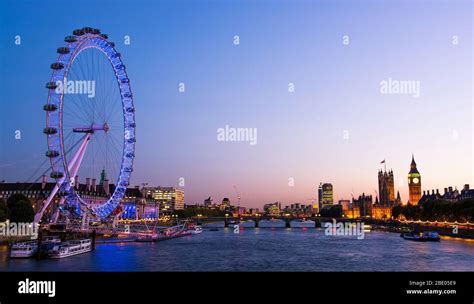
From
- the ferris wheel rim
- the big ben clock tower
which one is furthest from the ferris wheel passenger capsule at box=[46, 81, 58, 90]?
the big ben clock tower

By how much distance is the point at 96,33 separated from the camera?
48.4m

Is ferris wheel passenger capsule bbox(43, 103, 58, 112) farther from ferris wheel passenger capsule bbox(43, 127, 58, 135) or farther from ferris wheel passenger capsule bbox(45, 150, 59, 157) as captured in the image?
ferris wheel passenger capsule bbox(45, 150, 59, 157)

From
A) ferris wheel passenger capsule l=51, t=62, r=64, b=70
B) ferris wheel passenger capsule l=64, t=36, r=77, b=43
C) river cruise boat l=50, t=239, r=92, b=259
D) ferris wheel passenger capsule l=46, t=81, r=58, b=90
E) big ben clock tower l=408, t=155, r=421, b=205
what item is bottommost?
river cruise boat l=50, t=239, r=92, b=259

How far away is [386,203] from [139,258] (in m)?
163

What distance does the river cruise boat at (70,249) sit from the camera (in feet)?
144

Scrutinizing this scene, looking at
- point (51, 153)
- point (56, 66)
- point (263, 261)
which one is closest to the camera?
point (263, 261)

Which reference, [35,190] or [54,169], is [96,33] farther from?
[35,190]

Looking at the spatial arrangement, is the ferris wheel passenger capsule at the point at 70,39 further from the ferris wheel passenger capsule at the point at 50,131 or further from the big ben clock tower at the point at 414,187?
the big ben clock tower at the point at 414,187

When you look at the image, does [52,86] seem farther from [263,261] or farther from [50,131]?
[263,261]

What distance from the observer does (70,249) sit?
46.5 meters

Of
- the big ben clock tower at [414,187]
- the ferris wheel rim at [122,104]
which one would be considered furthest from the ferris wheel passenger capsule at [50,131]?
the big ben clock tower at [414,187]

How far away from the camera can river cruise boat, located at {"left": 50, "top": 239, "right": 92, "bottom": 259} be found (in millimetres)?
43844

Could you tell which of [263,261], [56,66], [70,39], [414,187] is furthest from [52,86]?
[414,187]
